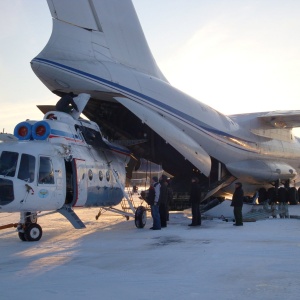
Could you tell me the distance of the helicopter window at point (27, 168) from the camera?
395 inches

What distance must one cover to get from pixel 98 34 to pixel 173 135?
157 inches

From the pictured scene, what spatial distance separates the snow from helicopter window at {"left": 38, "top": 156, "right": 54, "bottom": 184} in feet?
4.46

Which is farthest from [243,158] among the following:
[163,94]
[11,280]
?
[11,280]

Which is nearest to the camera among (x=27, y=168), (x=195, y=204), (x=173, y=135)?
(x=27, y=168)

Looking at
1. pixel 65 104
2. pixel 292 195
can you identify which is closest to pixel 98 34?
pixel 65 104

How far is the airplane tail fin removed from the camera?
14.0 m

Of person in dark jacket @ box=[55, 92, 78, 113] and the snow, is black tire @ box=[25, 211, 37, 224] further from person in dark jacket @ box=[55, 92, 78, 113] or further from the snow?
person in dark jacket @ box=[55, 92, 78, 113]

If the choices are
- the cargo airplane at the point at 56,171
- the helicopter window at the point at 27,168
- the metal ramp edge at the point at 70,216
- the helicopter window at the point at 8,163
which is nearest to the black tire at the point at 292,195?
the cargo airplane at the point at 56,171

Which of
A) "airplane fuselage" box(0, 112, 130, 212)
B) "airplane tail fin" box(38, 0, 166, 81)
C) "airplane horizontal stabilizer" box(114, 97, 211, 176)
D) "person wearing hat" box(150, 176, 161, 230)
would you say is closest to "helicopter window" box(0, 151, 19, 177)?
"airplane fuselage" box(0, 112, 130, 212)

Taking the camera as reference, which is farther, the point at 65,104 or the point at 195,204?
the point at 195,204

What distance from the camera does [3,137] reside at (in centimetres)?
1026

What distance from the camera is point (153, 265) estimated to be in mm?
7199

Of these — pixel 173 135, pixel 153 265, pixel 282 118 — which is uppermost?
pixel 282 118

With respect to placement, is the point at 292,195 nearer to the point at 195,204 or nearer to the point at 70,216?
the point at 195,204
